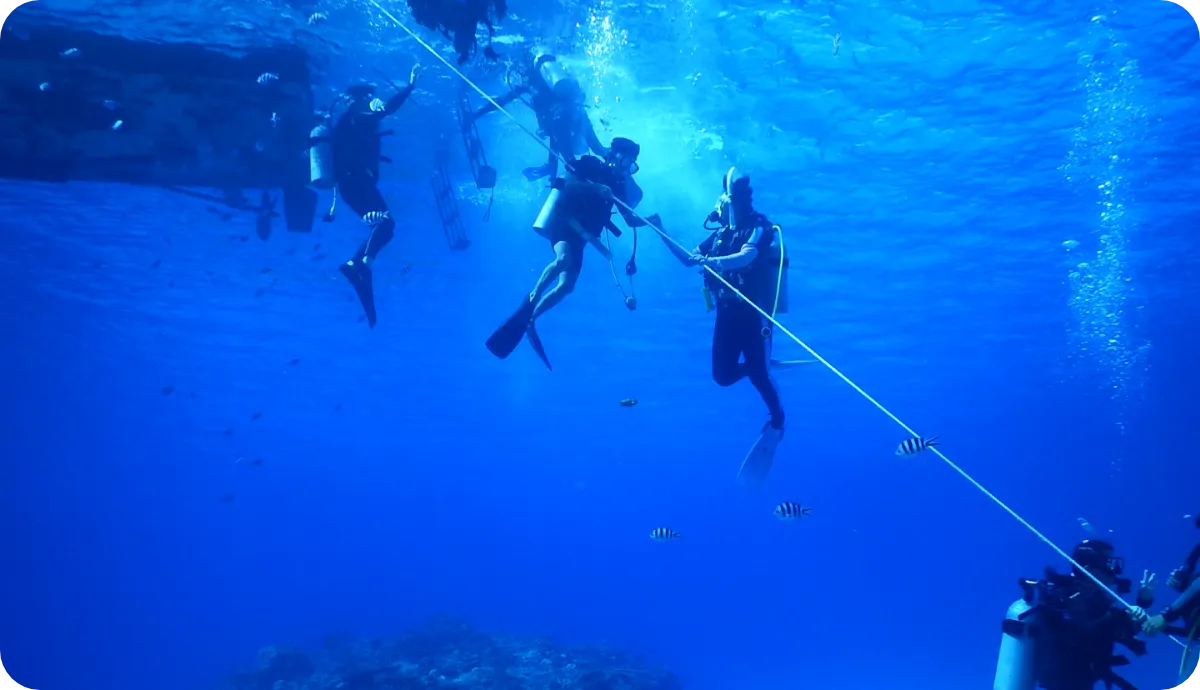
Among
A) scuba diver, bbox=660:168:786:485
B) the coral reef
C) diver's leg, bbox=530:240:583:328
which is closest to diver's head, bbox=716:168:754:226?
scuba diver, bbox=660:168:786:485

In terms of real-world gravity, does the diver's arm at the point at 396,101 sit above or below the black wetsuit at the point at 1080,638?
below

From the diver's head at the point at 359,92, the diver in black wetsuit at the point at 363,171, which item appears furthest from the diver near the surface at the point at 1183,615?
the diver's head at the point at 359,92

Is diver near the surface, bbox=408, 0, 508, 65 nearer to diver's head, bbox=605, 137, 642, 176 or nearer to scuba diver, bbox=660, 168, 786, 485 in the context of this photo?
diver's head, bbox=605, 137, 642, 176

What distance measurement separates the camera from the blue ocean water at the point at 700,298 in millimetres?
13125

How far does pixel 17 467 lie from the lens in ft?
240

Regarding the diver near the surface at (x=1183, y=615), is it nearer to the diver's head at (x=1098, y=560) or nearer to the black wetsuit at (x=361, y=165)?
the diver's head at (x=1098, y=560)

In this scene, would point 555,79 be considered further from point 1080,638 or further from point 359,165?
point 1080,638

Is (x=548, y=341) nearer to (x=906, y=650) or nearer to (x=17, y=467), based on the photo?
(x=906, y=650)

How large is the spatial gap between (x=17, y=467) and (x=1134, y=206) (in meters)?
99.4

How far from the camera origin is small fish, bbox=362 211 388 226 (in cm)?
1002

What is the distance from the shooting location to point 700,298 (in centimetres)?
2459

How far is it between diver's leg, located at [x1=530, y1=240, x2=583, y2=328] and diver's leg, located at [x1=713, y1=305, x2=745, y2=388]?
1983 mm

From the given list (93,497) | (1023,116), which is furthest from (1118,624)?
(93,497)

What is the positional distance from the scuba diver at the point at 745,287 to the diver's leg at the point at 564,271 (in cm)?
151
